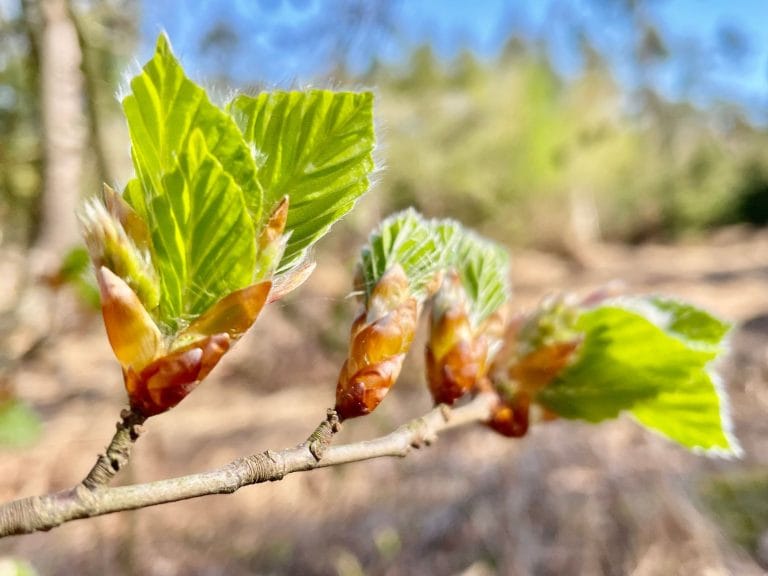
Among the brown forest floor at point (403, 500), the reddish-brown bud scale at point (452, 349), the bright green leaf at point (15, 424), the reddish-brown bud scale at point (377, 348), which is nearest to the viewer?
the reddish-brown bud scale at point (377, 348)

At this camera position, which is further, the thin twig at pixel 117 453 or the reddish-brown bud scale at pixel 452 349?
the reddish-brown bud scale at pixel 452 349

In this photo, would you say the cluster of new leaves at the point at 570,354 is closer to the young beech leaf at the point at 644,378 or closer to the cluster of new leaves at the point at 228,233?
the young beech leaf at the point at 644,378

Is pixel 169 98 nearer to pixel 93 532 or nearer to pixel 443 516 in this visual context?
pixel 443 516

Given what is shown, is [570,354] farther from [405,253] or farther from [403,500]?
[403,500]

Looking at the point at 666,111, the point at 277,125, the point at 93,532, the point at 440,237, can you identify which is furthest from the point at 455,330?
the point at 666,111

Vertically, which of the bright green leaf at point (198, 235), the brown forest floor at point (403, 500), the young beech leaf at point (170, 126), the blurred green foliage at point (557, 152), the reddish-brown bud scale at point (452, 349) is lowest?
the blurred green foliage at point (557, 152)

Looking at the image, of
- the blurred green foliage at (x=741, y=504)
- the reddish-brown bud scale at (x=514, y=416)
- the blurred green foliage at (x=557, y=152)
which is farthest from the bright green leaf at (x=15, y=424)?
the blurred green foliage at (x=557, y=152)

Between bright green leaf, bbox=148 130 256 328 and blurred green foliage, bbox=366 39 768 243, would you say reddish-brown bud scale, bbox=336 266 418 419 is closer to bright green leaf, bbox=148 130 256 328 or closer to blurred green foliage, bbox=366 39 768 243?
bright green leaf, bbox=148 130 256 328

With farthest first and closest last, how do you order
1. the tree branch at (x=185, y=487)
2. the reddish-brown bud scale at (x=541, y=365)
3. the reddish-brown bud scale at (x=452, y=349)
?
the reddish-brown bud scale at (x=541, y=365) → the reddish-brown bud scale at (x=452, y=349) → the tree branch at (x=185, y=487)

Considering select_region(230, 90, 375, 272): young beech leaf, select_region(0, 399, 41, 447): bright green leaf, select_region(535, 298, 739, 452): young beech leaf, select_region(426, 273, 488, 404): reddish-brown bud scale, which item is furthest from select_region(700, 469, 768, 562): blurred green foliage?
select_region(0, 399, 41, 447): bright green leaf

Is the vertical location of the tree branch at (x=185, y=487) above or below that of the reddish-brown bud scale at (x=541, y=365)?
above
